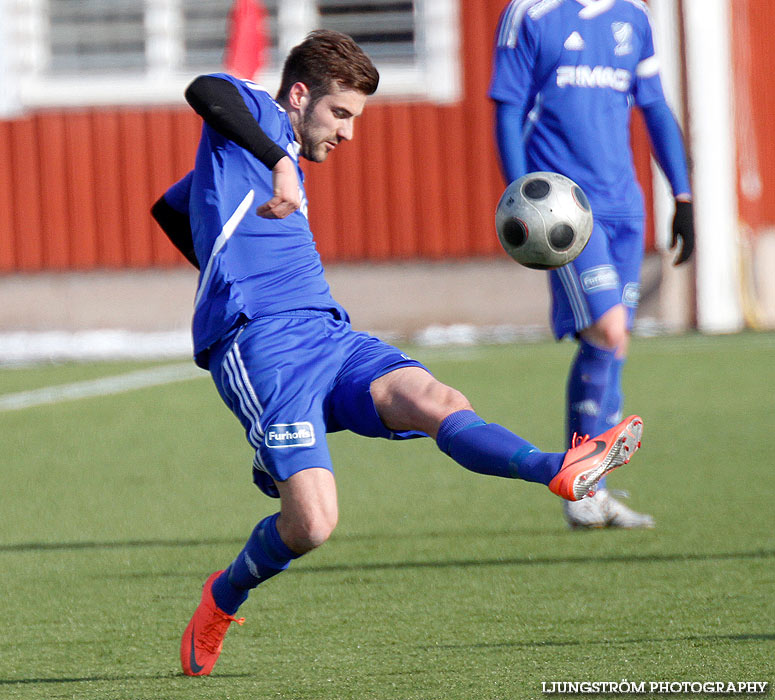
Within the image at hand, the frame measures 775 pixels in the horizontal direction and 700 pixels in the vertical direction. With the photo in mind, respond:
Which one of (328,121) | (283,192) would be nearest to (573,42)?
(328,121)

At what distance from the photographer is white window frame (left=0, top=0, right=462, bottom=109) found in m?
14.8

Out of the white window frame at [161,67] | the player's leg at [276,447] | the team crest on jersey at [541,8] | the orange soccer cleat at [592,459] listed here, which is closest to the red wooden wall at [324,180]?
the white window frame at [161,67]

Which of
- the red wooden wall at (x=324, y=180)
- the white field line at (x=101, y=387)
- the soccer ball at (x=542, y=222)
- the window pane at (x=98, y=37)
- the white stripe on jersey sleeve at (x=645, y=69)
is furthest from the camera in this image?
the window pane at (x=98, y=37)

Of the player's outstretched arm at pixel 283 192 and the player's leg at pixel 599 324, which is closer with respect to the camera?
the player's outstretched arm at pixel 283 192

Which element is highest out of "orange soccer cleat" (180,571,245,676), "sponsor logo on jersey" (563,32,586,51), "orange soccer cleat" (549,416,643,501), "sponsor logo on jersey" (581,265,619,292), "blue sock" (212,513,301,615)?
"sponsor logo on jersey" (563,32,586,51)

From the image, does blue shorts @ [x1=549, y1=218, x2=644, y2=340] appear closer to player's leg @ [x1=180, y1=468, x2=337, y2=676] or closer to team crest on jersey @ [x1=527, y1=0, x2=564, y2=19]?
team crest on jersey @ [x1=527, y1=0, x2=564, y2=19]

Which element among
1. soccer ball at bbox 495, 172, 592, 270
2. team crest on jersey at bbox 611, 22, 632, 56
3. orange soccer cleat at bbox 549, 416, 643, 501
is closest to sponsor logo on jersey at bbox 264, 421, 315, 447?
orange soccer cleat at bbox 549, 416, 643, 501

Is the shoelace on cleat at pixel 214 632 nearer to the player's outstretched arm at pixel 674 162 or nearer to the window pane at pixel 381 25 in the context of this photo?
the player's outstretched arm at pixel 674 162

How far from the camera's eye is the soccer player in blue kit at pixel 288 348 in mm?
3590

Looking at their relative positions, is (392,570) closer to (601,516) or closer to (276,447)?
(601,516)

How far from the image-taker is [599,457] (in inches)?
131

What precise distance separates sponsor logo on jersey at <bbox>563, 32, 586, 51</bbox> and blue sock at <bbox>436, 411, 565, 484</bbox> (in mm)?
2510

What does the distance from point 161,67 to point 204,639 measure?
12.3 metres

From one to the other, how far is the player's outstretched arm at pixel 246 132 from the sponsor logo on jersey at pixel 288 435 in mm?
544
